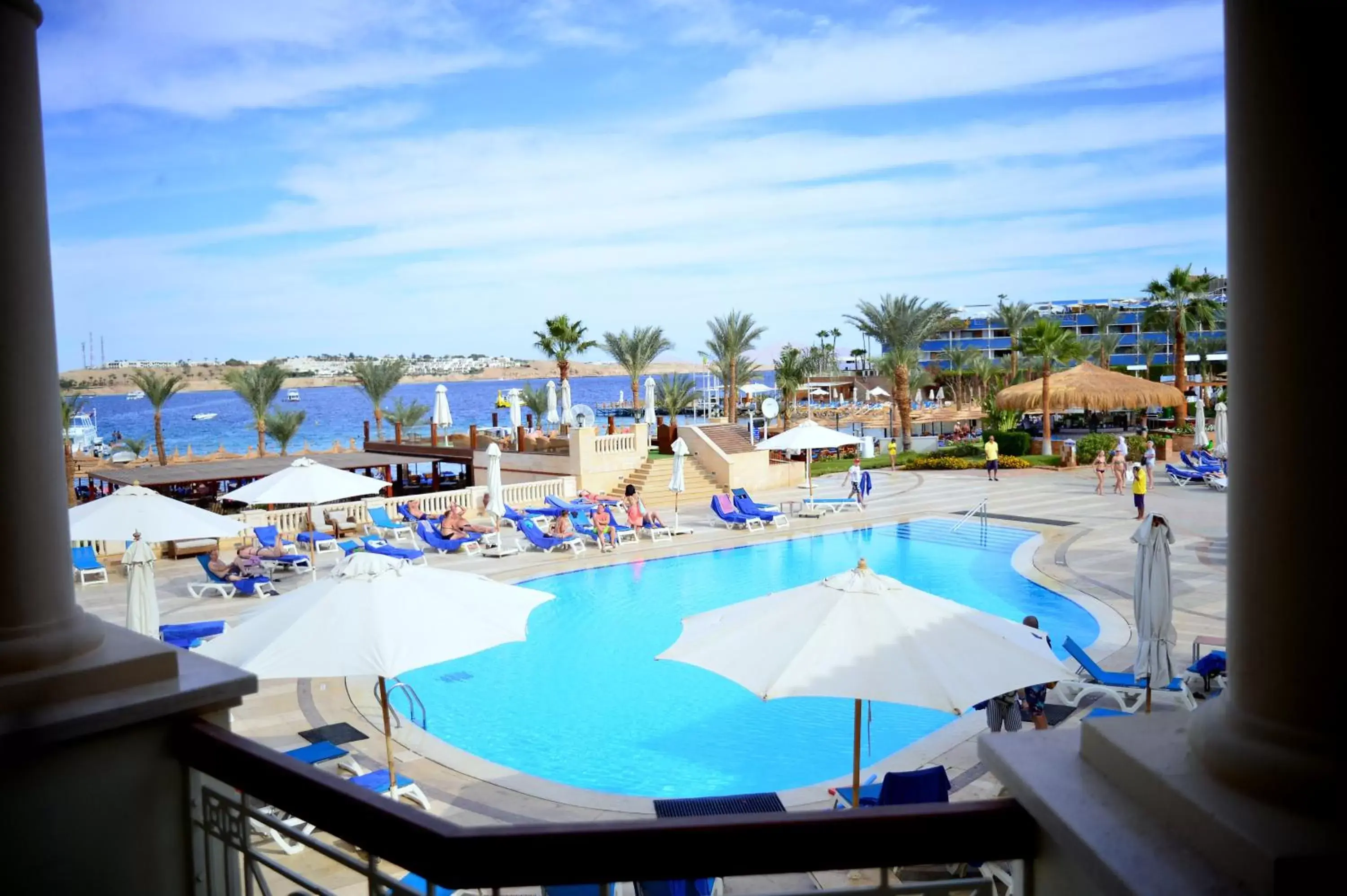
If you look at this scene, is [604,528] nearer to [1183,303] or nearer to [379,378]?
[379,378]

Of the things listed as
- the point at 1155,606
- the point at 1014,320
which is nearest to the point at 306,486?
the point at 1155,606

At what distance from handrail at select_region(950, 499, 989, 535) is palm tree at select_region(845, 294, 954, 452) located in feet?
51.4

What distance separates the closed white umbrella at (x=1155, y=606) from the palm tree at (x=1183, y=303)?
3328 centimetres

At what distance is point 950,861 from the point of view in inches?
72.0

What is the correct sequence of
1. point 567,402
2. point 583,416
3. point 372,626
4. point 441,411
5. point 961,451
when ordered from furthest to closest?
point 961,451 → point 567,402 → point 583,416 → point 441,411 → point 372,626

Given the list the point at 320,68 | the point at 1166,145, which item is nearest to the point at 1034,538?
the point at 1166,145

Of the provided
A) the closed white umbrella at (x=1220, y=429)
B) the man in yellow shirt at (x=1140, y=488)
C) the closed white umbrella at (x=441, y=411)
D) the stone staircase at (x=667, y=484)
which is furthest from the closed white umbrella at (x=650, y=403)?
the closed white umbrella at (x=1220, y=429)

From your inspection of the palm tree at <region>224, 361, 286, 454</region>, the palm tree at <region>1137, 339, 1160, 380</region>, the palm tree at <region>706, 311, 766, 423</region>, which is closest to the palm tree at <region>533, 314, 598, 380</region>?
the palm tree at <region>706, 311, 766, 423</region>

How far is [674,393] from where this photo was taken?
39.0 metres

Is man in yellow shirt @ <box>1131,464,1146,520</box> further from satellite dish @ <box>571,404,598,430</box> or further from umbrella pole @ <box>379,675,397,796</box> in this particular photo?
umbrella pole @ <box>379,675,397,796</box>

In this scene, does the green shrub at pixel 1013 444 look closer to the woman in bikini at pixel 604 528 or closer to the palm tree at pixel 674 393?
the palm tree at pixel 674 393

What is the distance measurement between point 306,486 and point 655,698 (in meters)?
7.90

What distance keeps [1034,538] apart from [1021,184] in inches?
1123

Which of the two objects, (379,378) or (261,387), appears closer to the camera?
(261,387)
